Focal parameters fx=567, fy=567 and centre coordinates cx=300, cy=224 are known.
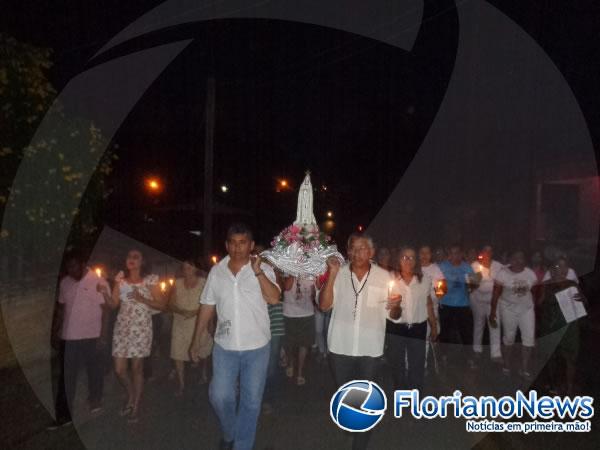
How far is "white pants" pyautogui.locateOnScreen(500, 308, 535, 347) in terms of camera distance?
7.54 m

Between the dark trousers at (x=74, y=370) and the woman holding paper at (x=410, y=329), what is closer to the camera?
the dark trousers at (x=74, y=370)

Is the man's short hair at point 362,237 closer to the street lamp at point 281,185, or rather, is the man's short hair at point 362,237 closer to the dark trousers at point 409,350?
the dark trousers at point 409,350

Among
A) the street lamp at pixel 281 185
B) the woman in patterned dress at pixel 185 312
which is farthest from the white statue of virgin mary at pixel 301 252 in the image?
the street lamp at pixel 281 185

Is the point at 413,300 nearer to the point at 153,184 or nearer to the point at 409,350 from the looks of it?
the point at 409,350

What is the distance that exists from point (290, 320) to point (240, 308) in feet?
9.11

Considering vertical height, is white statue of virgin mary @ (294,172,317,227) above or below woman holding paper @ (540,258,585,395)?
above

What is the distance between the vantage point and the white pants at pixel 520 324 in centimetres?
754

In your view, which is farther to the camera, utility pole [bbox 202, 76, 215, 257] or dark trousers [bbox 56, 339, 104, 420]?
utility pole [bbox 202, 76, 215, 257]

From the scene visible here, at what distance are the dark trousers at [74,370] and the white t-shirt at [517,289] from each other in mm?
5295

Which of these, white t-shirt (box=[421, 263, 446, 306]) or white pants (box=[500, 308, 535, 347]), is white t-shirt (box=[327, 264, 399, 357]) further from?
white pants (box=[500, 308, 535, 347])

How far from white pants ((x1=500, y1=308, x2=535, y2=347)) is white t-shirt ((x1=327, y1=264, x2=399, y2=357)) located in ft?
11.0

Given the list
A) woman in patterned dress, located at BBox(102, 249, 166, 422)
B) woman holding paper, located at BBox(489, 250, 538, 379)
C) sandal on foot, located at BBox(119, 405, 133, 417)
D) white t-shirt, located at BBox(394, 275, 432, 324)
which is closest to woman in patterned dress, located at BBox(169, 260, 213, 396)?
woman in patterned dress, located at BBox(102, 249, 166, 422)

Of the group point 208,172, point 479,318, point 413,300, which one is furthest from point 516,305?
point 208,172

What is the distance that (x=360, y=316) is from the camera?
16.4 ft
